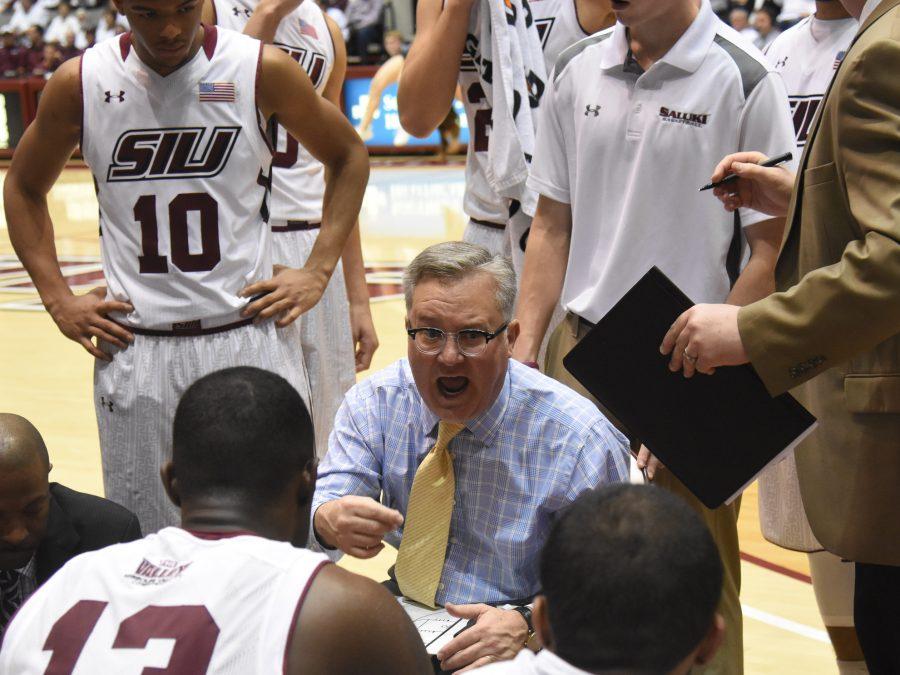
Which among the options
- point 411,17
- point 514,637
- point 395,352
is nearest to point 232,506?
point 514,637

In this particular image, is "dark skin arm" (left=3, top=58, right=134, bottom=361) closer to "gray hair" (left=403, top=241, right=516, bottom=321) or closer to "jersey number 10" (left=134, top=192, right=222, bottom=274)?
"jersey number 10" (left=134, top=192, right=222, bottom=274)

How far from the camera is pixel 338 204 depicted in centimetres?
353

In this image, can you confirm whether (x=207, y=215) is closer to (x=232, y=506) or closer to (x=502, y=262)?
(x=502, y=262)

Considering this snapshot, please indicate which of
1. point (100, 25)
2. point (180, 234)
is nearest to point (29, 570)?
point (180, 234)

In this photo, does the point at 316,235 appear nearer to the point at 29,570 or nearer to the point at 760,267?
the point at 760,267

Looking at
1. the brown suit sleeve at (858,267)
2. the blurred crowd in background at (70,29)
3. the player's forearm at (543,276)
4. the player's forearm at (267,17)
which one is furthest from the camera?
the blurred crowd in background at (70,29)

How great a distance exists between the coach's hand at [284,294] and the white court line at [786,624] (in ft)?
5.55

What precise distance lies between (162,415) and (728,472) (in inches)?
57.6

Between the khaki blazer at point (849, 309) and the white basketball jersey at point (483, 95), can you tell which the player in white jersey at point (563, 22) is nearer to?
the white basketball jersey at point (483, 95)

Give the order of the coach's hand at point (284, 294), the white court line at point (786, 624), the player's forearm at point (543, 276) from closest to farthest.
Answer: the coach's hand at point (284, 294), the player's forearm at point (543, 276), the white court line at point (786, 624)

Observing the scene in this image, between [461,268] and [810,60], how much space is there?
2343 mm

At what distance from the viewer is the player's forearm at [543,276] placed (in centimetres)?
342

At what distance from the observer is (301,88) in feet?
10.8

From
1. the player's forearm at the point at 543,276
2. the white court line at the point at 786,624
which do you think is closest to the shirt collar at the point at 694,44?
the player's forearm at the point at 543,276
